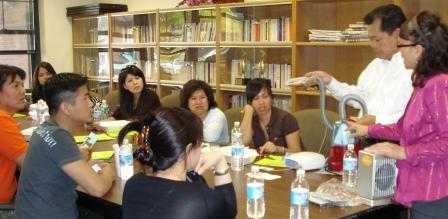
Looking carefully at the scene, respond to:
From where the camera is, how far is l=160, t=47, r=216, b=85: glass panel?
4.87m

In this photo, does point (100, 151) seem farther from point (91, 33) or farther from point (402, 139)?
point (91, 33)

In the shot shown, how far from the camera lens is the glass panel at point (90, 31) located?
20.2ft

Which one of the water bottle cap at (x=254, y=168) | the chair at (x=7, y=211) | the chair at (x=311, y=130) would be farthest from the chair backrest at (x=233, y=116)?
the chair at (x=7, y=211)

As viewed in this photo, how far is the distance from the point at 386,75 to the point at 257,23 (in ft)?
6.20

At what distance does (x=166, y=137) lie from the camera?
1580mm

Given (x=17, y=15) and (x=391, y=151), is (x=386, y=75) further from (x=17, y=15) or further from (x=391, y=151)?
(x=17, y=15)

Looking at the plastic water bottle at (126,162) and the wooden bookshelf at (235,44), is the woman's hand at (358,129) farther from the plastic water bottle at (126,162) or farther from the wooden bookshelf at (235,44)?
the wooden bookshelf at (235,44)

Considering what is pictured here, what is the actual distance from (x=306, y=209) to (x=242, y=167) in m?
0.74

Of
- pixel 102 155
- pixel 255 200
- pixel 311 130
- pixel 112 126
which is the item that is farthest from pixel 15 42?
pixel 255 200

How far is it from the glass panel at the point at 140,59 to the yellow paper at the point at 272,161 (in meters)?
3.00

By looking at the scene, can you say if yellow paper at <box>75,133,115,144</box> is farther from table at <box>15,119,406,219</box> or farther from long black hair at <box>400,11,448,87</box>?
long black hair at <box>400,11,448,87</box>

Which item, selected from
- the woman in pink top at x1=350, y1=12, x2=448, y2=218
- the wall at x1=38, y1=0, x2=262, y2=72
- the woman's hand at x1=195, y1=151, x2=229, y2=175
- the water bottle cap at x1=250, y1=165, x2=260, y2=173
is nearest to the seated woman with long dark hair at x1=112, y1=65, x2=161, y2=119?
the water bottle cap at x1=250, y1=165, x2=260, y2=173

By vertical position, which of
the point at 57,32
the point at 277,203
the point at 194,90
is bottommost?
the point at 277,203

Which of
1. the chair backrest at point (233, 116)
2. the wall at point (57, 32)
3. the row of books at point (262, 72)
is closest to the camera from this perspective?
the chair backrest at point (233, 116)
